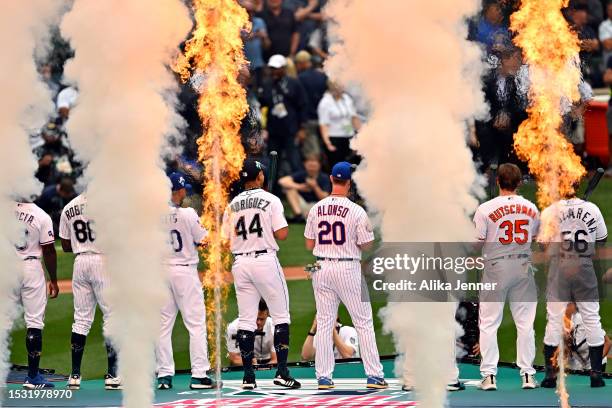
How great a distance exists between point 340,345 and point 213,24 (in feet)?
13.6

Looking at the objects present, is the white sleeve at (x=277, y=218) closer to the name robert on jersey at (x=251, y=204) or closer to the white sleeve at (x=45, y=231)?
the name robert on jersey at (x=251, y=204)

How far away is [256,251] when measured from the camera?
1576 centimetres

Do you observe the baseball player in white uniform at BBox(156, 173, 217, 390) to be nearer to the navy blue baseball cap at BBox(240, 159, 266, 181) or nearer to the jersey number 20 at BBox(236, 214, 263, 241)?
the jersey number 20 at BBox(236, 214, 263, 241)

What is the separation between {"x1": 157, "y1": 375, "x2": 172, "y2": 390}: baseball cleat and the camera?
52.6 feet

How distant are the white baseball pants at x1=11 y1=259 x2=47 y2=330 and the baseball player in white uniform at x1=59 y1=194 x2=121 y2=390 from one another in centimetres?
41

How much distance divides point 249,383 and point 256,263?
4.28ft

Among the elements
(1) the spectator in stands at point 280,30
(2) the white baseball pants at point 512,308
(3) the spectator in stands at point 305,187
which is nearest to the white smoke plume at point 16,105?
(2) the white baseball pants at point 512,308

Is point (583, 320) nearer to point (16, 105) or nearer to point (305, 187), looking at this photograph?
point (16, 105)

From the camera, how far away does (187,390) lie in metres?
15.9

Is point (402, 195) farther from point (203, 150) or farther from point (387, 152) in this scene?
point (203, 150)

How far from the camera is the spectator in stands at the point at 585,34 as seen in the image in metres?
24.0

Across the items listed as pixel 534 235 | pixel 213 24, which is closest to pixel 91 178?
pixel 213 24

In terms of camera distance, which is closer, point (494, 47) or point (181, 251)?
point (181, 251)

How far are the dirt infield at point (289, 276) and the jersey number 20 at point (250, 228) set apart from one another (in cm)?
652
